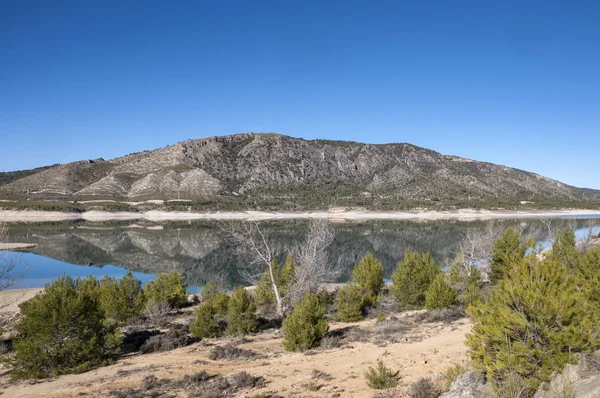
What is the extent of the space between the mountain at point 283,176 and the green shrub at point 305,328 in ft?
354

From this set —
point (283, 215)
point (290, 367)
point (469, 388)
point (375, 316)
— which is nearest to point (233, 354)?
point (290, 367)

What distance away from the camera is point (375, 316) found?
19.2m

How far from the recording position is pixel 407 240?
62.9m

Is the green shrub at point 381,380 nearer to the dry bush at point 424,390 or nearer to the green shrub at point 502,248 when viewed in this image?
the dry bush at point 424,390

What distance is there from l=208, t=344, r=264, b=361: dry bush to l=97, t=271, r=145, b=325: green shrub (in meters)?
7.05

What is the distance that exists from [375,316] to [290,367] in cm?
897

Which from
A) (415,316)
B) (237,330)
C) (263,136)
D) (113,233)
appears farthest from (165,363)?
(263,136)

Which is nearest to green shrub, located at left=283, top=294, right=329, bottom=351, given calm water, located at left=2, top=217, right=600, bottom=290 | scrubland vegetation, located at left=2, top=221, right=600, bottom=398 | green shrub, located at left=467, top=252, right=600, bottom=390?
scrubland vegetation, located at left=2, top=221, right=600, bottom=398

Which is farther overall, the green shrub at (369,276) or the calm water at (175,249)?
the calm water at (175,249)

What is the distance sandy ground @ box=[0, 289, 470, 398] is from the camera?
31.2 ft

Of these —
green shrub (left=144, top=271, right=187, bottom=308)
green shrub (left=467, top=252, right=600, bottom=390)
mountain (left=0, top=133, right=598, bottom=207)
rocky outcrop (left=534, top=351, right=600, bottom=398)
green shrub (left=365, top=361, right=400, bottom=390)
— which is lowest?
green shrub (left=144, top=271, right=187, bottom=308)

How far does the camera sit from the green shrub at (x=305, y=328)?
13.1 metres

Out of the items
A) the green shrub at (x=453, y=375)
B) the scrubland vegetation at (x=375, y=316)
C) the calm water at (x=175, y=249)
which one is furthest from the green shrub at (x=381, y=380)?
the calm water at (x=175, y=249)

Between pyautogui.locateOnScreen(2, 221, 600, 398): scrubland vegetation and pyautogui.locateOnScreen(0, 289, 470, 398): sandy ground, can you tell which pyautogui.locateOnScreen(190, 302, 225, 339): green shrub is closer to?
pyautogui.locateOnScreen(2, 221, 600, 398): scrubland vegetation
